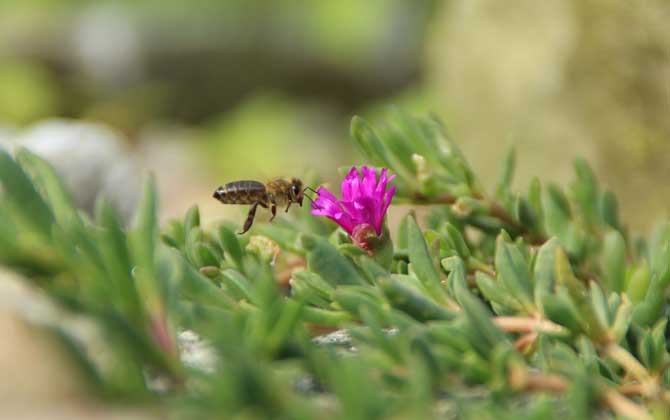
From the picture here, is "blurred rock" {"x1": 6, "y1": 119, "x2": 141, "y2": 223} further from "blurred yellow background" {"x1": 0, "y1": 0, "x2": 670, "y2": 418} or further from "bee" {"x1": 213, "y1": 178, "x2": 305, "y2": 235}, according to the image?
"bee" {"x1": 213, "y1": 178, "x2": 305, "y2": 235}

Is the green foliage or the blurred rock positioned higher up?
the blurred rock

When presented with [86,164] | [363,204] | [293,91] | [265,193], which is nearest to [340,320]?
[363,204]

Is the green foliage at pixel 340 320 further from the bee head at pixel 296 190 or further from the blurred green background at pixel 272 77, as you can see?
the blurred green background at pixel 272 77

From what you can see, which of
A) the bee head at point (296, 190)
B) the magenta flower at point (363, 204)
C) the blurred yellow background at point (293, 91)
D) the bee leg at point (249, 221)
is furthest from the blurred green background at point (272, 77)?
the magenta flower at point (363, 204)

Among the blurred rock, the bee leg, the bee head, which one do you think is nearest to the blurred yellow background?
the blurred rock

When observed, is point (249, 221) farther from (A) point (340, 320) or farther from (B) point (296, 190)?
(A) point (340, 320)

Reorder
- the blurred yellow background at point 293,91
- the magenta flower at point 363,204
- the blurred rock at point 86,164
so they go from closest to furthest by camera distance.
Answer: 1. the magenta flower at point 363,204
2. the blurred yellow background at point 293,91
3. the blurred rock at point 86,164

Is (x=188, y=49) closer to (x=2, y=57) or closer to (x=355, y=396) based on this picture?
(x=2, y=57)
